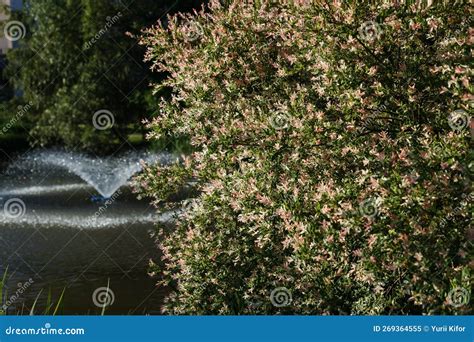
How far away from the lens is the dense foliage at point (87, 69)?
2895 cm

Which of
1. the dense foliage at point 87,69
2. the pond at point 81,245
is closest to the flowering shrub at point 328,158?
the pond at point 81,245

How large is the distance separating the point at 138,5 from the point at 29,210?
10.8 metres

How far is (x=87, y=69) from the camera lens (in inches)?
1148

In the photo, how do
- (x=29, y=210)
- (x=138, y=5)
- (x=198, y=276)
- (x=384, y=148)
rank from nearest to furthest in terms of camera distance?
1. (x=384, y=148)
2. (x=198, y=276)
3. (x=29, y=210)
4. (x=138, y=5)

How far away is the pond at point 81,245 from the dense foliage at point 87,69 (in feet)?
8.22

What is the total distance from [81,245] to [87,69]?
568 inches

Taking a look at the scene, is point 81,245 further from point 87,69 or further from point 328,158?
point 87,69

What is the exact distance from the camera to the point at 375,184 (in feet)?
21.2

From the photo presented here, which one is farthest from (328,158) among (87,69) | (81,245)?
(87,69)

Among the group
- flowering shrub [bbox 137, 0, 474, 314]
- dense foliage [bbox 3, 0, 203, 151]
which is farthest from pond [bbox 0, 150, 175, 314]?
dense foliage [bbox 3, 0, 203, 151]

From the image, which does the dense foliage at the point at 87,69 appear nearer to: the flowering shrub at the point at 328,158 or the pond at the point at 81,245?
the pond at the point at 81,245

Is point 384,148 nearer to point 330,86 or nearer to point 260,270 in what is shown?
point 330,86
